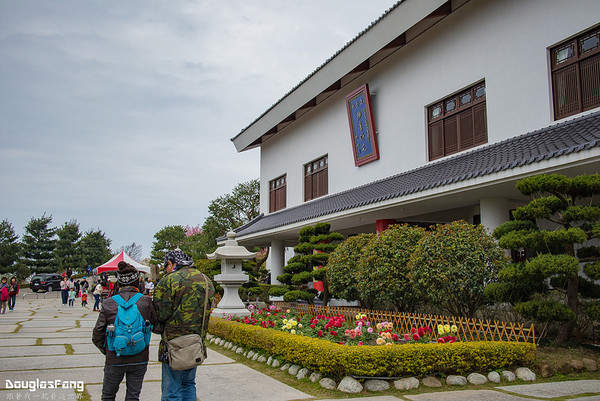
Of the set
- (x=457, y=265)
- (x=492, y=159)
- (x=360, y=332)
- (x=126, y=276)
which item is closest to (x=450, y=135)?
(x=492, y=159)

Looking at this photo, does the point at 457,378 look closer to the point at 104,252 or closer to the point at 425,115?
the point at 425,115

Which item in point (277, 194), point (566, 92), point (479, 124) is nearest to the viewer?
Answer: point (566, 92)

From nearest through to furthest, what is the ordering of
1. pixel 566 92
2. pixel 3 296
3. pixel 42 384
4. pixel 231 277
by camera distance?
1. pixel 42 384
2. pixel 566 92
3. pixel 231 277
4. pixel 3 296

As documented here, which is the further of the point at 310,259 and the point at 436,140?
the point at 436,140

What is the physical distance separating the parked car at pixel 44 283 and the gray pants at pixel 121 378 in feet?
130

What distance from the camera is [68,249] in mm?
55062

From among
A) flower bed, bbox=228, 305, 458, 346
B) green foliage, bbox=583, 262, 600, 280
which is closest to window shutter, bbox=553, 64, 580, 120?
green foliage, bbox=583, 262, 600, 280

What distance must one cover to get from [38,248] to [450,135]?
5000 centimetres

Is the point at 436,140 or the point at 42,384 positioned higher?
the point at 436,140

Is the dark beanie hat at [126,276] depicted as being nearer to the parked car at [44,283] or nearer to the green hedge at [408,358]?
the green hedge at [408,358]

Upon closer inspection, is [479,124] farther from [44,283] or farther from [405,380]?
[44,283]

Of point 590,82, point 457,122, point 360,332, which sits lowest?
point 360,332

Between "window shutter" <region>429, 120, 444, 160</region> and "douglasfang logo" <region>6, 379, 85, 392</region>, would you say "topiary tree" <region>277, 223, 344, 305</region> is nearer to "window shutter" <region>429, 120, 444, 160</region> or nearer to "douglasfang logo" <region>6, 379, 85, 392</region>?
"window shutter" <region>429, 120, 444, 160</region>

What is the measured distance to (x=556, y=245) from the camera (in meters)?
7.55
